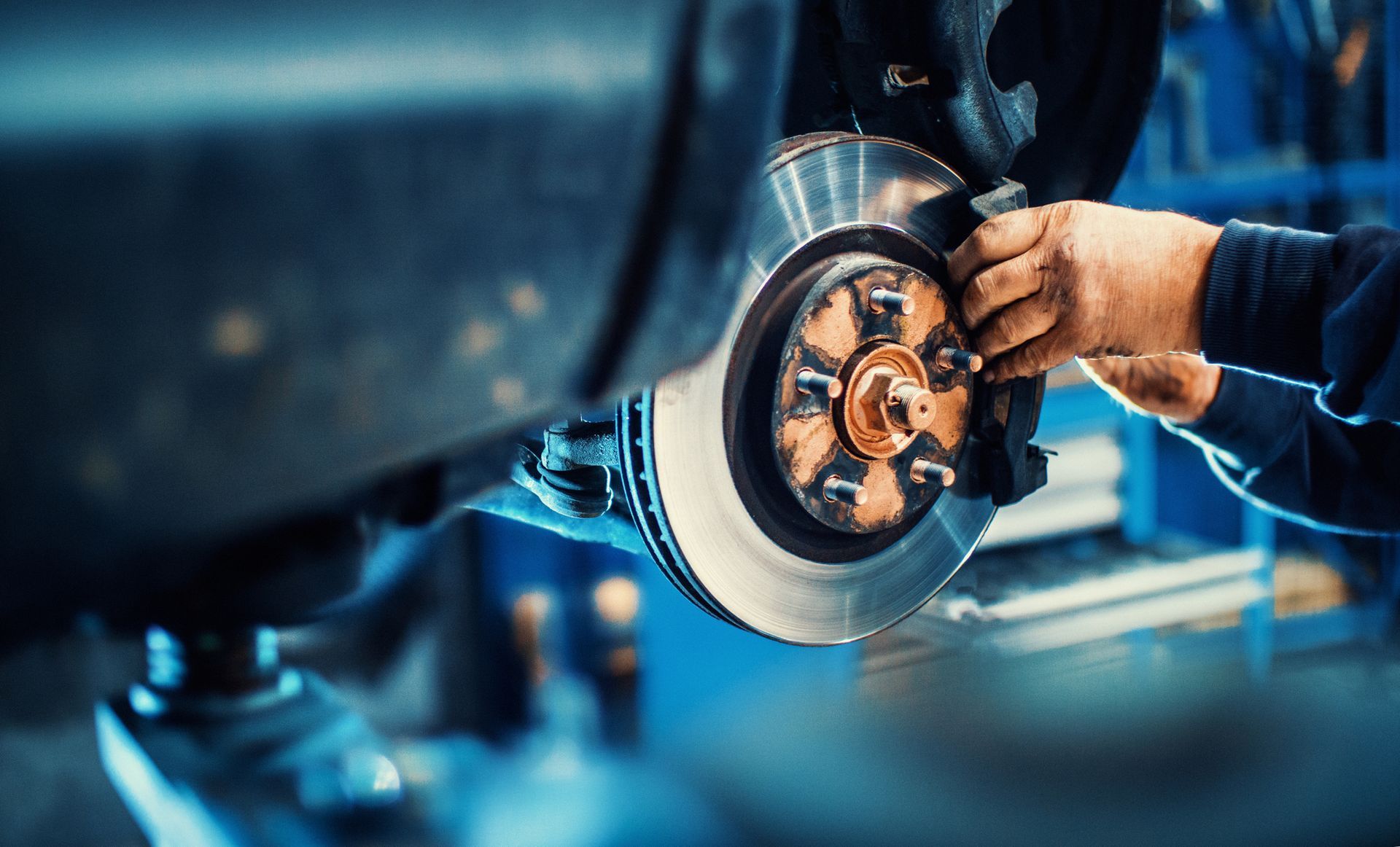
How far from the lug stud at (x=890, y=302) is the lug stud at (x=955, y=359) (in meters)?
0.04

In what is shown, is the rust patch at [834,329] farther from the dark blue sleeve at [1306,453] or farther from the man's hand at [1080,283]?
the dark blue sleeve at [1306,453]

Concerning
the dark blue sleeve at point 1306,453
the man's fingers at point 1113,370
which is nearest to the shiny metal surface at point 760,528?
the man's fingers at point 1113,370

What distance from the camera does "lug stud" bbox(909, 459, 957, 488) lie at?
23.3 inches

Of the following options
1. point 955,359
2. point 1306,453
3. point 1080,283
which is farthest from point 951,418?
point 1306,453

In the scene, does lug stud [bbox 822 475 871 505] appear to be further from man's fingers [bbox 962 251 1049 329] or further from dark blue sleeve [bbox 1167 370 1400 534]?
dark blue sleeve [bbox 1167 370 1400 534]

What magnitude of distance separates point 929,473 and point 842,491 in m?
0.06

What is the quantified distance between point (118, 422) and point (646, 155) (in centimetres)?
14

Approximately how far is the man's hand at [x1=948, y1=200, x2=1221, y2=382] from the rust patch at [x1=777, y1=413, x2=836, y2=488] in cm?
12

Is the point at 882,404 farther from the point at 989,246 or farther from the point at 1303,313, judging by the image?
the point at 1303,313

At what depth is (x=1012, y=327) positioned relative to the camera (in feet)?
2.08

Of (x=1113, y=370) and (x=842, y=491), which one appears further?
(x=1113, y=370)

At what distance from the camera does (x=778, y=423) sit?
21.7 inches

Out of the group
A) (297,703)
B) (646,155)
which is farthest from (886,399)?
(297,703)

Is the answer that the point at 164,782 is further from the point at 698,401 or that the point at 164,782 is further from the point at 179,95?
the point at 179,95
